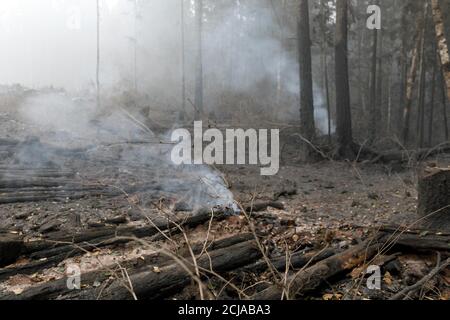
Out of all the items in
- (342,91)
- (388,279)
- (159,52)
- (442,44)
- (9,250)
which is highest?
(159,52)

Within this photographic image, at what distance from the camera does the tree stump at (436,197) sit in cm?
480

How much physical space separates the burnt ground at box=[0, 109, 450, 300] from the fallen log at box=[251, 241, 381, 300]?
0.12 metres

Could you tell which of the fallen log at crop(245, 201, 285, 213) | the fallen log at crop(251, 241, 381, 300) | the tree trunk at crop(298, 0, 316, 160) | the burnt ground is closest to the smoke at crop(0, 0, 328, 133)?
the tree trunk at crop(298, 0, 316, 160)

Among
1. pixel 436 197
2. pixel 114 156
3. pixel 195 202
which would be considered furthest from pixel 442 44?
pixel 114 156

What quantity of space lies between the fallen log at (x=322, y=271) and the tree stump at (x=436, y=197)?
1.01m

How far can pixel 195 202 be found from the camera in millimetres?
6969

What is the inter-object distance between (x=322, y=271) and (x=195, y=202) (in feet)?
11.3

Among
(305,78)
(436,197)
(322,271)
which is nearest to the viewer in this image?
(322,271)

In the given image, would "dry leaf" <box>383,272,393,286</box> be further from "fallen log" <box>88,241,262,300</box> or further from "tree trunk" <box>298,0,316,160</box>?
"tree trunk" <box>298,0,316,160</box>

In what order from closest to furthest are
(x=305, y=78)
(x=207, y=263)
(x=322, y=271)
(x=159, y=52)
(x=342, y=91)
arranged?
1. (x=322, y=271)
2. (x=207, y=263)
3. (x=342, y=91)
4. (x=305, y=78)
5. (x=159, y=52)

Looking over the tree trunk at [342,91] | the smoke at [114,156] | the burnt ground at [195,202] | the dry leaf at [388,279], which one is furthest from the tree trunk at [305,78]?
the dry leaf at [388,279]

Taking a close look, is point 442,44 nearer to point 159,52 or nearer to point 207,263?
point 207,263

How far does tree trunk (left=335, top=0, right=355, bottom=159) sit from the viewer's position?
1105 cm

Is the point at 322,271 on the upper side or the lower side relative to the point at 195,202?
lower
